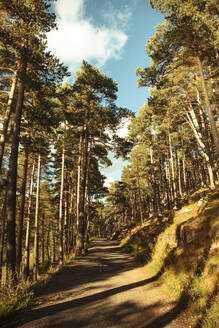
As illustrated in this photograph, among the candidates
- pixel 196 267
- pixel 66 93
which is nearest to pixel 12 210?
pixel 196 267

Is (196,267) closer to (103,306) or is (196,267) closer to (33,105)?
(103,306)

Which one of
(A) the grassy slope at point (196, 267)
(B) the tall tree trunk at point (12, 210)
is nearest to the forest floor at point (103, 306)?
(A) the grassy slope at point (196, 267)

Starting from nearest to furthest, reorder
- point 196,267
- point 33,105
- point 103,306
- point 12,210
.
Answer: point 103,306
point 196,267
point 12,210
point 33,105

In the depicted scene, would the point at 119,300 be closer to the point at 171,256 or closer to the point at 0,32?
the point at 171,256

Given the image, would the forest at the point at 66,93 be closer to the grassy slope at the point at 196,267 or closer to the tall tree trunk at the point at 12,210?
the tall tree trunk at the point at 12,210

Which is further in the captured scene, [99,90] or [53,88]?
[99,90]

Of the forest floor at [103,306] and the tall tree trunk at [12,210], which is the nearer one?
the forest floor at [103,306]

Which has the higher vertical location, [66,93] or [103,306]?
[66,93]

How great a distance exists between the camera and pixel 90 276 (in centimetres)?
829

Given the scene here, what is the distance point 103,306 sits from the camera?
5.03m

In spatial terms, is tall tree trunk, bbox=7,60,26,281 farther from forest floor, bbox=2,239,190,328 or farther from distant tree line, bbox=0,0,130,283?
forest floor, bbox=2,239,190,328

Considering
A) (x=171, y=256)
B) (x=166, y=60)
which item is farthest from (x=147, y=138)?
(x=171, y=256)

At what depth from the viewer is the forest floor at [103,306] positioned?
4.12 m

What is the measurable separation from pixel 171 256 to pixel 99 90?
1360 cm
